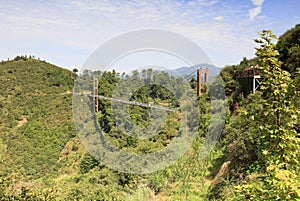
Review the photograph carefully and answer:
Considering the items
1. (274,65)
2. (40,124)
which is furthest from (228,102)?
(40,124)

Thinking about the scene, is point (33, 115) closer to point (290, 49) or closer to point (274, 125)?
point (290, 49)

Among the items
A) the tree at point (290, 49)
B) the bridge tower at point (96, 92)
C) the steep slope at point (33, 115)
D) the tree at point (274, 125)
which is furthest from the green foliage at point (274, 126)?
the steep slope at point (33, 115)

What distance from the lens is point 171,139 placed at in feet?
22.2

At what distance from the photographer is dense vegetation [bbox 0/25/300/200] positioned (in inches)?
65.8

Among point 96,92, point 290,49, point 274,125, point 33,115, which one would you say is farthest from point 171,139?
point 33,115

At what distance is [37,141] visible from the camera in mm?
16844

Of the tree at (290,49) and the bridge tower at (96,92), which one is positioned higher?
the tree at (290,49)

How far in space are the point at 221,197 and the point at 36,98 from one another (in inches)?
756

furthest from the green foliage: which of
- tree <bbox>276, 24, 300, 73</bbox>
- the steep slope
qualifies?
the steep slope

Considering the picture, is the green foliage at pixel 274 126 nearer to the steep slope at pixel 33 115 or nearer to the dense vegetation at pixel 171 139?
the dense vegetation at pixel 171 139

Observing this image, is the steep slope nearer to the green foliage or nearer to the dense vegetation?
the dense vegetation

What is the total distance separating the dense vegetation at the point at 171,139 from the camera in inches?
65.8

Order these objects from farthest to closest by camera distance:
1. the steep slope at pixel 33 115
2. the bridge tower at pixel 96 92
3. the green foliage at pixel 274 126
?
the steep slope at pixel 33 115
the bridge tower at pixel 96 92
the green foliage at pixel 274 126

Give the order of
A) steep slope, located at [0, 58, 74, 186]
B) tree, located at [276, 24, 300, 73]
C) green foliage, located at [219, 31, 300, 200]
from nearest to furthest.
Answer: green foliage, located at [219, 31, 300, 200]
tree, located at [276, 24, 300, 73]
steep slope, located at [0, 58, 74, 186]
